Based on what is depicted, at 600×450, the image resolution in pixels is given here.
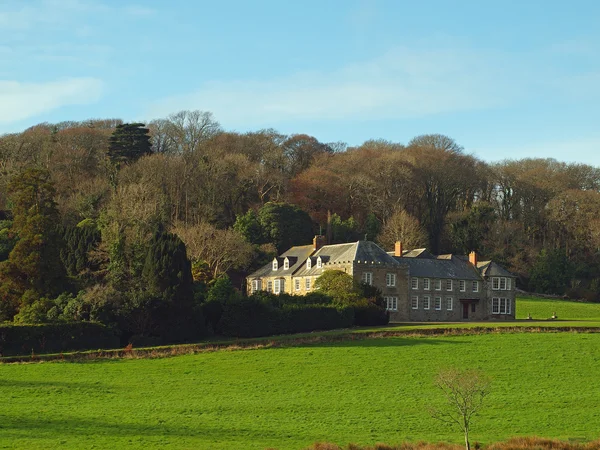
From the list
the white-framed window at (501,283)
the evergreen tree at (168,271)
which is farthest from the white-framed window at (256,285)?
the evergreen tree at (168,271)

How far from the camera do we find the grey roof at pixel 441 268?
69875mm

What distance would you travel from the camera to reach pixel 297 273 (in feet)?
233

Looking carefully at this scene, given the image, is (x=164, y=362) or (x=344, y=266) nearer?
(x=164, y=362)

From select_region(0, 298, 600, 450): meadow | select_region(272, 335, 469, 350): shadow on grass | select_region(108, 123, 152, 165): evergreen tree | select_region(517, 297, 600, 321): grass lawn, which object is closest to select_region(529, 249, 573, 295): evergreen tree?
select_region(517, 297, 600, 321): grass lawn

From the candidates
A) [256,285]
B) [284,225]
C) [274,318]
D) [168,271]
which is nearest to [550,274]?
[284,225]

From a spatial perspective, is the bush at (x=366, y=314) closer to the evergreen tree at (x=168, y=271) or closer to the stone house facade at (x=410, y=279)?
the stone house facade at (x=410, y=279)

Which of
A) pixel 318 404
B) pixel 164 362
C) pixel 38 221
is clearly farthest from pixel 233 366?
pixel 38 221

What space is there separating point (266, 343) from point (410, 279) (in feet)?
68.7

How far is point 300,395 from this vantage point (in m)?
38.7

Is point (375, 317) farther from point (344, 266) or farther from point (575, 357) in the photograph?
point (575, 357)

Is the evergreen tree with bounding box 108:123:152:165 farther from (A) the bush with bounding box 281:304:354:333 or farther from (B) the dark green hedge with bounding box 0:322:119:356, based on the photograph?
(B) the dark green hedge with bounding box 0:322:119:356

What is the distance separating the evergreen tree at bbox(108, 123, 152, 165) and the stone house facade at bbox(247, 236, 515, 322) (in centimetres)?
2243

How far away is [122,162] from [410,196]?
92.2 feet

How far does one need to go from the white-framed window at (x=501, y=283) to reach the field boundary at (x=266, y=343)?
16415 mm
